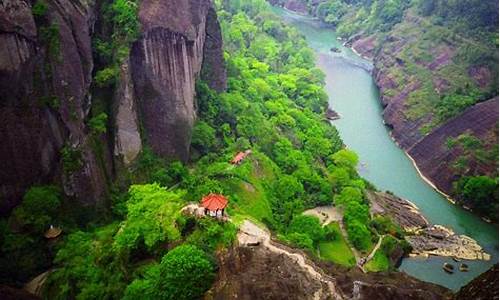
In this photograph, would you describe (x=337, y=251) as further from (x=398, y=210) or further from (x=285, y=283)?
(x=285, y=283)

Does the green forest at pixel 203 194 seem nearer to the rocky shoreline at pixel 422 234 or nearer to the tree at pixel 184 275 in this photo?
the tree at pixel 184 275

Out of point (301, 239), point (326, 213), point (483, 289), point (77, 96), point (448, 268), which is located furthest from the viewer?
point (326, 213)

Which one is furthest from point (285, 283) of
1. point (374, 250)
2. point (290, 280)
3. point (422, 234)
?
point (422, 234)

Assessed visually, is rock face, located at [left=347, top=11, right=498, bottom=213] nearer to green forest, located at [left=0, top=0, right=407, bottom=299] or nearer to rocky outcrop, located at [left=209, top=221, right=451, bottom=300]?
green forest, located at [left=0, top=0, right=407, bottom=299]

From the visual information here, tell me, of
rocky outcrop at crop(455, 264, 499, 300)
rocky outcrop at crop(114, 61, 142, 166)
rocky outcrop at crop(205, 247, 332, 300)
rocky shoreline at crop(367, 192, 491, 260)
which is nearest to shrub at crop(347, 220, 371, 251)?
rocky shoreline at crop(367, 192, 491, 260)

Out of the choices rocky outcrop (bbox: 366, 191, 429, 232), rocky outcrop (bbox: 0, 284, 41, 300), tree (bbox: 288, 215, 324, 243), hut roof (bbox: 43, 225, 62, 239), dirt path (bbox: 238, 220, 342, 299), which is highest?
dirt path (bbox: 238, 220, 342, 299)

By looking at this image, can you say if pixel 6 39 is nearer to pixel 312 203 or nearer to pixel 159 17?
pixel 159 17

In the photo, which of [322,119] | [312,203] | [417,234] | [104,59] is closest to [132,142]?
[104,59]

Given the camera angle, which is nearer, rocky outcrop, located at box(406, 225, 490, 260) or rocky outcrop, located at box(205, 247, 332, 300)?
rocky outcrop, located at box(205, 247, 332, 300)
